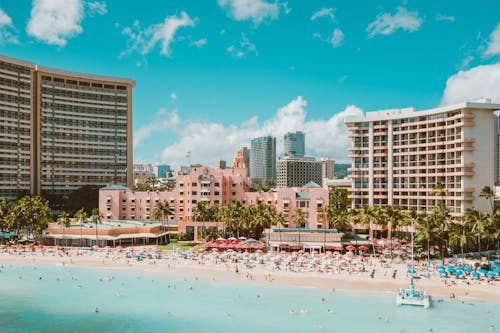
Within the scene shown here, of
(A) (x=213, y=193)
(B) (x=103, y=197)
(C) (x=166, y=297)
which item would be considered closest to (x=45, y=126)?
(B) (x=103, y=197)

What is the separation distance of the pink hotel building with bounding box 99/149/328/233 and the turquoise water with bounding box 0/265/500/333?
122 ft

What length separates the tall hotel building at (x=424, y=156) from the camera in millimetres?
97938

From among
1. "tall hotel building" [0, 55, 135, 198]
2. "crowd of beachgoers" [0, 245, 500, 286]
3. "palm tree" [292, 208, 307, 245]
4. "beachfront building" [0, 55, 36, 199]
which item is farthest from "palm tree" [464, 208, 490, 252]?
"beachfront building" [0, 55, 36, 199]

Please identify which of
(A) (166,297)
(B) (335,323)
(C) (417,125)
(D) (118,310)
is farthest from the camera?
(C) (417,125)

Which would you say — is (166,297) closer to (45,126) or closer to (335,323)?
(335,323)

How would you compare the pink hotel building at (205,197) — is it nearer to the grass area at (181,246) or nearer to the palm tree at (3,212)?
the grass area at (181,246)

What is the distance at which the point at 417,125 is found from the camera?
358 ft

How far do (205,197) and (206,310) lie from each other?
182 ft

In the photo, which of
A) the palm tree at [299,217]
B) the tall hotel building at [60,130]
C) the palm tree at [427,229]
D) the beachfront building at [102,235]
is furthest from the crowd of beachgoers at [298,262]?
the tall hotel building at [60,130]

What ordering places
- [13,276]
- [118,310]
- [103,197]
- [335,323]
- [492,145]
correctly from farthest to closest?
[103,197] < [492,145] < [13,276] < [118,310] < [335,323]

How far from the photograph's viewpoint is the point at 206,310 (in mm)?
57125

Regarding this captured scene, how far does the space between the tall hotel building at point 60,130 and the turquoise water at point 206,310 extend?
302ft

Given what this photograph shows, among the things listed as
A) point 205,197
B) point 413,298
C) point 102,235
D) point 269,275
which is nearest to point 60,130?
point 102,235

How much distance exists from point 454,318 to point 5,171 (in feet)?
484
